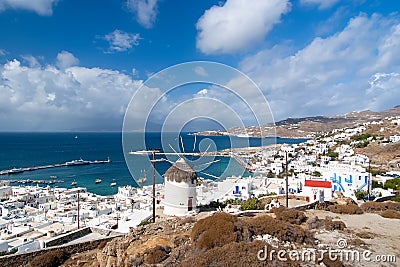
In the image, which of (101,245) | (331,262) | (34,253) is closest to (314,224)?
(331,262)

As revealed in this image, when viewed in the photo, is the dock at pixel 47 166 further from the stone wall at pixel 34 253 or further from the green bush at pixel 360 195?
the green bush at pixel 360 195

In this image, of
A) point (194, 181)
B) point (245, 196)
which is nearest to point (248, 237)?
point (194, 181)

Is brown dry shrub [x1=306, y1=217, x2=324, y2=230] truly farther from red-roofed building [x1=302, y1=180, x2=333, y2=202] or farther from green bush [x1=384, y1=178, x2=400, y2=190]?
green bush [x1=384, y1=178, x2=400, y2=190]

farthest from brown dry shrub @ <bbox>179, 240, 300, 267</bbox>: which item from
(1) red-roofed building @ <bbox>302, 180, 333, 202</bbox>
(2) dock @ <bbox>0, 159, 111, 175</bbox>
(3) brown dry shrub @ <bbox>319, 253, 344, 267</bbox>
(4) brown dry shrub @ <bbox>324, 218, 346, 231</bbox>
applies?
(2) dock @ <bbox>0, 159, 111, 175</bbox>

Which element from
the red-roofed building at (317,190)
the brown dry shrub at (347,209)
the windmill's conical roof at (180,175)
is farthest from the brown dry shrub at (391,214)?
the windmill's conical roof at (180,175)

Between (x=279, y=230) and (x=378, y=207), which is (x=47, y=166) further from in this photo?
(x=279, y=230)

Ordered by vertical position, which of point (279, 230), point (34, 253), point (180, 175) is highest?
point (180, 175)
